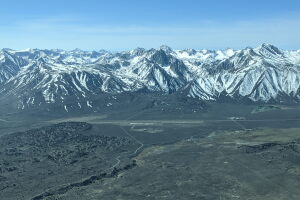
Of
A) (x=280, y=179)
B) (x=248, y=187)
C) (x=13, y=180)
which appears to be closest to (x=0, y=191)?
(x=13, y=180)

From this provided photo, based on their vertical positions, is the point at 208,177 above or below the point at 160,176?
above

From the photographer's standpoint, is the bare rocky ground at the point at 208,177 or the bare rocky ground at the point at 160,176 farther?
the bare rocky ground at the point at 160,176

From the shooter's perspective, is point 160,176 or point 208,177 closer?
point 208,177

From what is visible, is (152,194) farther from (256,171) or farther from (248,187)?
(256,171)

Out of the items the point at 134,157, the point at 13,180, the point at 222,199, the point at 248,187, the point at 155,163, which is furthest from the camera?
the point at 134,157

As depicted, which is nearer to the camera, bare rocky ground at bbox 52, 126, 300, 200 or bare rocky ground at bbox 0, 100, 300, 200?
bare rocky ground at bbox 52, 126, 300, 200

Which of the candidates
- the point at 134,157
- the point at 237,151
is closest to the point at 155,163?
the point at 134,157

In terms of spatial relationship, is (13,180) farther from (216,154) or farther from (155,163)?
(216,154)

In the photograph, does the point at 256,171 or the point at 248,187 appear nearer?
the point at 248,187

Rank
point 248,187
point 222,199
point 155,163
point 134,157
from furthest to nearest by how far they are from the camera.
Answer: point 134,157
point 155,163
point 248,187
point 222,199
